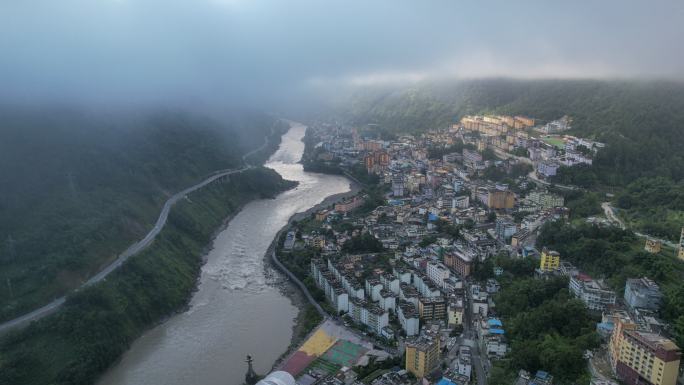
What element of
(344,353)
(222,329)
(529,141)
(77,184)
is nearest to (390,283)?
(344,353)

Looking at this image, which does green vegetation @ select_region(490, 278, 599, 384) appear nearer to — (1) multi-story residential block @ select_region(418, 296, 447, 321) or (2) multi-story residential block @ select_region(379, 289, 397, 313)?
(1) multi-story residential block @ select_region(418, 296, 447, 321)

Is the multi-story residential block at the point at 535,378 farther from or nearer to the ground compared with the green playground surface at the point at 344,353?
farther from the ground

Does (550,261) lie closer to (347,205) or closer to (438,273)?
Answer: (438,273)

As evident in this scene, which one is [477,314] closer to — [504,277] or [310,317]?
[504,277]

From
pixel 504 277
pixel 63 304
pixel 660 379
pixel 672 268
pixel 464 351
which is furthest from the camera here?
pixel 504 277

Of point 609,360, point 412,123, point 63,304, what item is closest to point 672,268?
point 609,360

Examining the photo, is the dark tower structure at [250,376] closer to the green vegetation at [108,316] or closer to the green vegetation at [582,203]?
the green vegetation at [108,316]

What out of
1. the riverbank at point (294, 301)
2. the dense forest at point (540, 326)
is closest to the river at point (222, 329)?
the riverbank at point (294, 301)
